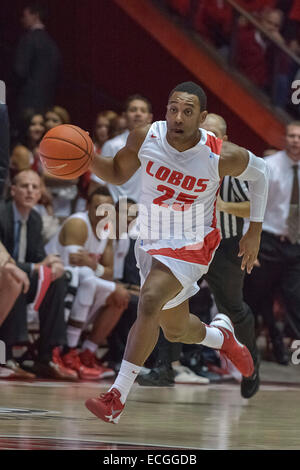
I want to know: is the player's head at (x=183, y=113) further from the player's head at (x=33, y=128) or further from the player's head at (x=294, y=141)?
the player's head at (x=33, y=128)

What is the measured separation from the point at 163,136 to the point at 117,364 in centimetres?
366

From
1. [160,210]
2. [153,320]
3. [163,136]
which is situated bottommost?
[153,320]

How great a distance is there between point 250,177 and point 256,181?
65 mm

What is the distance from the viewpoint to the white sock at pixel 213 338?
698cm

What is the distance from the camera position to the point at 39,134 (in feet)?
34.7

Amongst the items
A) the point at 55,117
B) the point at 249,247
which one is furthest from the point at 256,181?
the point at 55,117

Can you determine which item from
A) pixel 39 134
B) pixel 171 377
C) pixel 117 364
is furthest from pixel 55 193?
pixel 171 377

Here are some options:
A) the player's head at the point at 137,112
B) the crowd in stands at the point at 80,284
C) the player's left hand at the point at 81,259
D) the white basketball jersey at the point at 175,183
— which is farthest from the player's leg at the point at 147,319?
the player's head at the point at 137,112

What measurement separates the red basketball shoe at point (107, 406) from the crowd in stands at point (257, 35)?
25.6 ft

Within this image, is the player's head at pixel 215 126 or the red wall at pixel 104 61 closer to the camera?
the player's head at pixel 215 126

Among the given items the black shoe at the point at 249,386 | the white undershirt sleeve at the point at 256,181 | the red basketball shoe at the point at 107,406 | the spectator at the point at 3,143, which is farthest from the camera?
the black shoe at the point at 249,386

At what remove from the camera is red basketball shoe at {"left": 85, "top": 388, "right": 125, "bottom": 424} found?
554 centimetres

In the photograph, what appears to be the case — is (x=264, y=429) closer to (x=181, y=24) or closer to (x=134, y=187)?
(x=134, y=187)

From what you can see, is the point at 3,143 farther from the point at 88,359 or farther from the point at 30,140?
the point at 30,140
